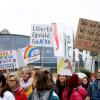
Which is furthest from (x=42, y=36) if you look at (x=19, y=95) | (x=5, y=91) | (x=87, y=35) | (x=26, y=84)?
(x=5, y=91)

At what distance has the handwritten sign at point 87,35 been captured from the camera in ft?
38.3

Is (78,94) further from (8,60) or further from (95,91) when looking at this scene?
(8,60)

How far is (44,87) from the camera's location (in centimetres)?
674

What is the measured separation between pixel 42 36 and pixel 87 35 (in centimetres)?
597


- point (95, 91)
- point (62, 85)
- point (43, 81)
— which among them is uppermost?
point (43, 81)

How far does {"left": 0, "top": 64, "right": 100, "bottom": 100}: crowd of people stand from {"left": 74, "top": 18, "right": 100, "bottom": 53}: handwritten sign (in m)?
2.37

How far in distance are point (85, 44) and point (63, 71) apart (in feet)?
8.23

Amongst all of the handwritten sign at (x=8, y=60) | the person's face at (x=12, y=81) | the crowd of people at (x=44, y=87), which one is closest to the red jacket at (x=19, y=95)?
the crowd of people at (x=44, y=87)

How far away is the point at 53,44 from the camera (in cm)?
1802

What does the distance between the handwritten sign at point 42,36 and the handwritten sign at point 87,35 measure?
5.57m

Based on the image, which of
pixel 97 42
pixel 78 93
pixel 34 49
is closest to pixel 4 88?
pixel 78 93

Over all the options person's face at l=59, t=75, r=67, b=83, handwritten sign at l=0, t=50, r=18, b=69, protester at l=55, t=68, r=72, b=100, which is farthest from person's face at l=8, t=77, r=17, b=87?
handwritten sign at l=0, t=50, r=18, b=69

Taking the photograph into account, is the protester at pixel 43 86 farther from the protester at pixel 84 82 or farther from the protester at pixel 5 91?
the protester at pixel 84 82

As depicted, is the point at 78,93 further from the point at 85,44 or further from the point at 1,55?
the point at 1,55
